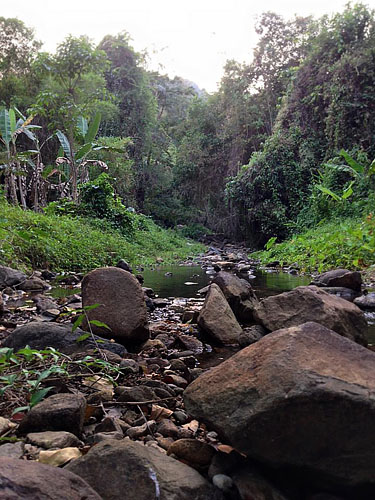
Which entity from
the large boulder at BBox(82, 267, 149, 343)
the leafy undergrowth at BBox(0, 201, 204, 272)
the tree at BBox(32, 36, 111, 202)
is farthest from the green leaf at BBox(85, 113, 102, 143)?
the large boulder at BBox(82, 267, 149, 343)

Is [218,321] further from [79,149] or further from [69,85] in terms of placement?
[69,85]

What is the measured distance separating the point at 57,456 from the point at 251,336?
1698 millimetres

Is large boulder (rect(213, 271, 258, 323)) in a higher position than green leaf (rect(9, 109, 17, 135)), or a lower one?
lower

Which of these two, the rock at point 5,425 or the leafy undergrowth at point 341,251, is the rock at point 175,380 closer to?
the rock at point 5,425

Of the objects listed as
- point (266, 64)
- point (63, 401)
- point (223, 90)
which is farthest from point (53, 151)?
point (63, 401)

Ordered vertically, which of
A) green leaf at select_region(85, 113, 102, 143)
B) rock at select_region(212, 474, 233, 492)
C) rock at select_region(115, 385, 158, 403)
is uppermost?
green leaf at select_region(85, 113, 102, 143)

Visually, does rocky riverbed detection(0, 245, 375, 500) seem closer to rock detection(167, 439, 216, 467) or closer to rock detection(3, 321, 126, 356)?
rock detection(167, 439, 216, 467)

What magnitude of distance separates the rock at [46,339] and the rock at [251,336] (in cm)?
99

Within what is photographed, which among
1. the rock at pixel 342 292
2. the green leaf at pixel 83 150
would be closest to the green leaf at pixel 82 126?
the green leaf at pixel 83 150

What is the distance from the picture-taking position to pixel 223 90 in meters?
20.4

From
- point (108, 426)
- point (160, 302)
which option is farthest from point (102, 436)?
point (160, 302)

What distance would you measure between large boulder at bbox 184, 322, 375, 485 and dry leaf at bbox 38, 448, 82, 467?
0.40 metres

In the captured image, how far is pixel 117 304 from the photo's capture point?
9.09ft

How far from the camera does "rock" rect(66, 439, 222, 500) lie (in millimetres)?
1016
